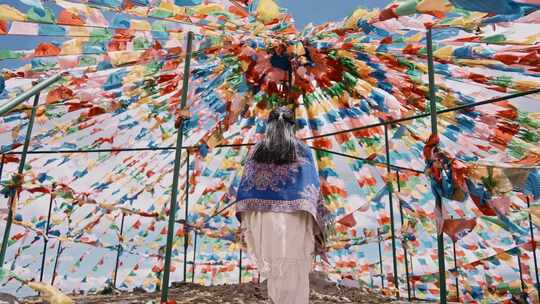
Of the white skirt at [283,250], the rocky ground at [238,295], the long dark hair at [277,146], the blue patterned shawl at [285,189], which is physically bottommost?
the rocky ground at [238,295]

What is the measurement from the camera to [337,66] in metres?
4.83

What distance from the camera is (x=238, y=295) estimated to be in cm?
648

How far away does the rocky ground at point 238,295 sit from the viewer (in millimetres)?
5980

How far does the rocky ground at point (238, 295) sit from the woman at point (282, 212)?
90.7 inches

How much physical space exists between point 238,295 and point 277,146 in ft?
12.1

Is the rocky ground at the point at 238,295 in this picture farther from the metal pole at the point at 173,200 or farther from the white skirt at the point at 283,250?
the metal pole at the point at 173,200

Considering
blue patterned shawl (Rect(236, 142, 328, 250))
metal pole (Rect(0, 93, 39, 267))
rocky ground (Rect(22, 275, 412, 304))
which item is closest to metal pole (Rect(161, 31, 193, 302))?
blue patterned shawl (Rect(236, 142, 328, 250))

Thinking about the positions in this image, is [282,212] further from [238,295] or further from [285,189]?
[238,295]

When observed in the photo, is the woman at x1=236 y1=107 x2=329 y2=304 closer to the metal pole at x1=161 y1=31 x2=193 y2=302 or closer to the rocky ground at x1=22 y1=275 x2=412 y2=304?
the metal pole at x1=161 y1=31 x2=193 y2=302

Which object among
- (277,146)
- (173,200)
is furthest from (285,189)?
(173,200)

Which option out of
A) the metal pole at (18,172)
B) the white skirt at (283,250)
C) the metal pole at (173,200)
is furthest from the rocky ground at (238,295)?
the metal pole at (173,200)

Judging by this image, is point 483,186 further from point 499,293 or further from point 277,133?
Result: point 499,293

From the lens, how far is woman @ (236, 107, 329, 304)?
126 inches

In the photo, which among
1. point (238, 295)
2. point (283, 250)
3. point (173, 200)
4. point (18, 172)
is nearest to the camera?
point (283, 250)
